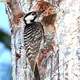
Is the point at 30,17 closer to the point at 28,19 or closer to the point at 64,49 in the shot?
the point at 28,19

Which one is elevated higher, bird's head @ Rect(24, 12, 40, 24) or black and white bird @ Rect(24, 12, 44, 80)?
bird's head @ Rect(24, 12, 40, 24)

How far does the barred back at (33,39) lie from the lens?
1199 mm

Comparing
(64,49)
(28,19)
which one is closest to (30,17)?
(28,19)

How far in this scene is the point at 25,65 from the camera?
1.23 m

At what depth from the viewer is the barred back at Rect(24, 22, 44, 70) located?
1.20 meters

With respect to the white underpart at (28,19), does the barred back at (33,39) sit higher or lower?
lower

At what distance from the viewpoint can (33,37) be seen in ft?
3.96

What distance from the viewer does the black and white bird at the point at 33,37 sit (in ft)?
3.93

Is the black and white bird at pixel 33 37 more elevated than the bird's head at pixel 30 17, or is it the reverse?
the bird's head at pixel 30 17

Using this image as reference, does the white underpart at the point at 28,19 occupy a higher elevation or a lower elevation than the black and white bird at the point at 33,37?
higher

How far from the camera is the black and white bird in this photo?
3.93 feet

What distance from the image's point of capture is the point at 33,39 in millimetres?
1207

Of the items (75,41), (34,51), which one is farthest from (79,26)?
(34,51)

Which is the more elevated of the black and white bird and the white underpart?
the white underpart
